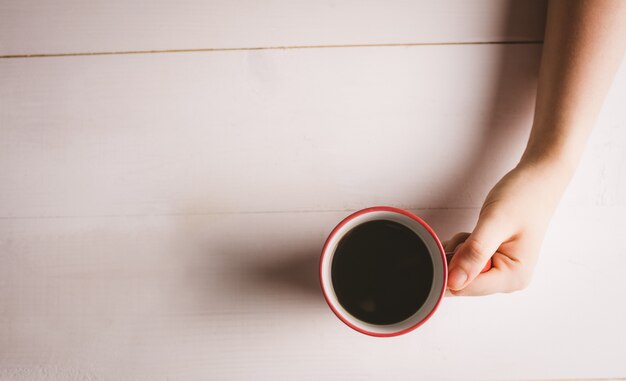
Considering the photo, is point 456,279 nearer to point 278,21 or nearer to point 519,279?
point 519,279

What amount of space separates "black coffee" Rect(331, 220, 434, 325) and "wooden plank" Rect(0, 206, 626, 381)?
10cm

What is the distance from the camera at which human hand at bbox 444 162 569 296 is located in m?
0.51

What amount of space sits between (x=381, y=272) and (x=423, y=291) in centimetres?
5

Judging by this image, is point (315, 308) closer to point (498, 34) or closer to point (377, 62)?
point (377, 62)

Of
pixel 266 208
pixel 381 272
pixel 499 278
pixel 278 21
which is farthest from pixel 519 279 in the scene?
pixel 278 21

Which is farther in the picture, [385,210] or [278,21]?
[278,21]

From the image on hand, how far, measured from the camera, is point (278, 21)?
1.99 feet

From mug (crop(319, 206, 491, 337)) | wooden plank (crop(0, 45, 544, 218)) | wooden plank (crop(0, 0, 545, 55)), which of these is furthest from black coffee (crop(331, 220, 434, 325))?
wooden plank (crop(0, 0, 545, 55))

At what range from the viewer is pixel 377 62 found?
607mm

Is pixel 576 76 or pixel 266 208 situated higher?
pixel 576 76

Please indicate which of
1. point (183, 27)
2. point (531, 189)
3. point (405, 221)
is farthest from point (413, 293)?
point (183, 27)

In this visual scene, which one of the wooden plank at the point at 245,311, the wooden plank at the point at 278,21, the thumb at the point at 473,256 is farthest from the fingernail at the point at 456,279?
the wooden plank at the point at 278,21

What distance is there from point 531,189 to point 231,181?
0.37 m

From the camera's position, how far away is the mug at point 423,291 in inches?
18.5
